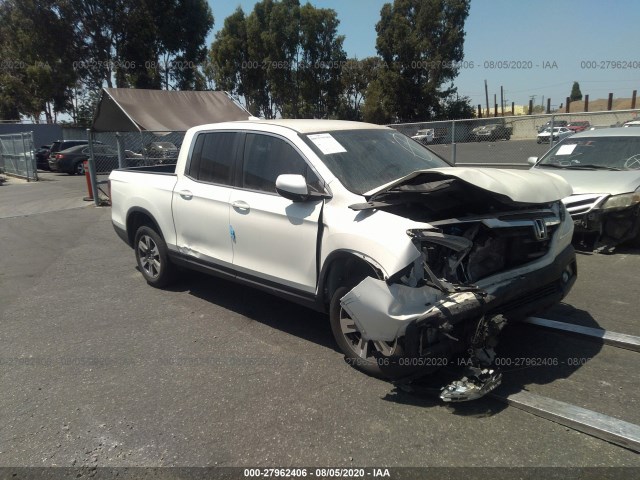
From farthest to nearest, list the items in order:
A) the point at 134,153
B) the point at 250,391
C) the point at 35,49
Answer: the point at 35,49
the point at 134,153
the point at 250,391

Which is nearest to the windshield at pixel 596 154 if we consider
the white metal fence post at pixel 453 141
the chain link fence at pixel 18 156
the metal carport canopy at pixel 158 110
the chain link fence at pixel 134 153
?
the white metal fence post at pixel 453 141

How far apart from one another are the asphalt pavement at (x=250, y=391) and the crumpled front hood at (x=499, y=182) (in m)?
1.26

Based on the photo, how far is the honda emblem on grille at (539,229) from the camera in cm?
355

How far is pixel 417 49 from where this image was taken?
38844 mm

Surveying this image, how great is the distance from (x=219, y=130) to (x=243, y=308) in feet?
6.18

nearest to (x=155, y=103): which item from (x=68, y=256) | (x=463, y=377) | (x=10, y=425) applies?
(x=68, y=256)

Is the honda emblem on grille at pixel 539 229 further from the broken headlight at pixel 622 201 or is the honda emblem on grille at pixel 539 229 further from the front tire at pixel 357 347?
the broken headlight at pixel 622 201

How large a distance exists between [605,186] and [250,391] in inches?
219

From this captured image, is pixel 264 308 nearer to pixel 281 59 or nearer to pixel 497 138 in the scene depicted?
pixel 497 138

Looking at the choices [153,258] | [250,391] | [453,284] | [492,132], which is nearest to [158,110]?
[492,132]

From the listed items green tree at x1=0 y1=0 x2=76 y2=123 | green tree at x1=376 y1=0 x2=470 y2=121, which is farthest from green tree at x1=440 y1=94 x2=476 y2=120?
green tree at x1=0 y1=0 x2=76 y2=123

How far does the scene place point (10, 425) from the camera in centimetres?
322

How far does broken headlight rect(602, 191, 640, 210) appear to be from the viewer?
6.22 metres

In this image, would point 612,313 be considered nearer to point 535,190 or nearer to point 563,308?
point 563,308
